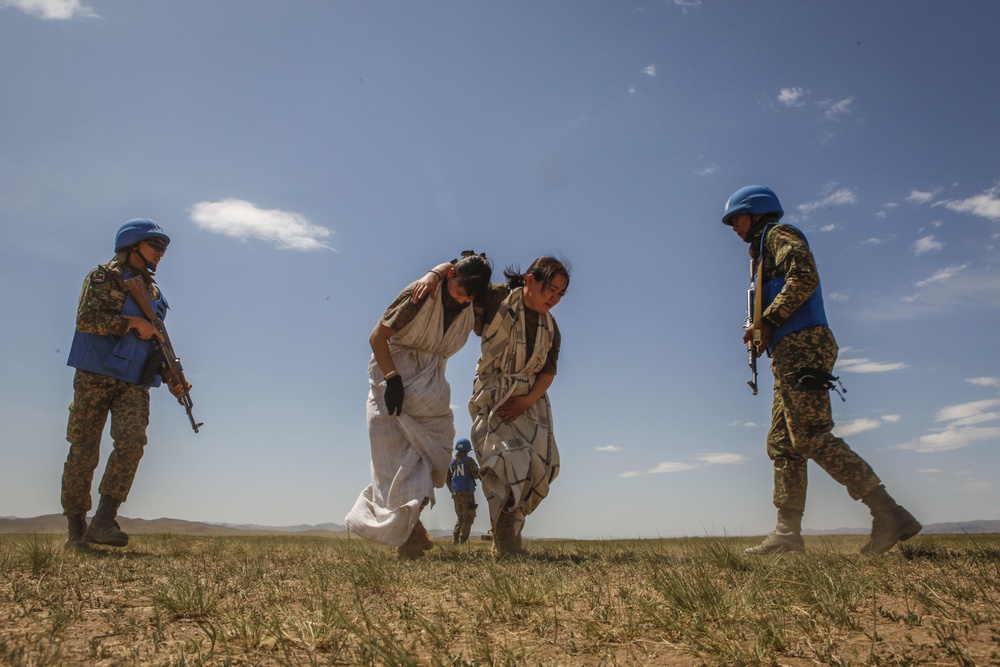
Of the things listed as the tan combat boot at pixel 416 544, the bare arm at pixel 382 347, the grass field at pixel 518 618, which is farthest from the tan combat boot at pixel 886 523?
the bare arm at pixel 382 347

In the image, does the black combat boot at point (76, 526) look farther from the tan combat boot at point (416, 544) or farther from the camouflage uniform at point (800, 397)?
the camouflage uniform at point (800, 397)

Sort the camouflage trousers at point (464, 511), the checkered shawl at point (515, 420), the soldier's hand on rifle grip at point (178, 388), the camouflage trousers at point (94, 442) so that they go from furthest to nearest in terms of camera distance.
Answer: the camouflage trousers at point (464, 511)
the soldier's hand on rifle grip at point (178, 388)
the camouflage trousers at point (94, 442)
the checkered shawl at point (515, 420)

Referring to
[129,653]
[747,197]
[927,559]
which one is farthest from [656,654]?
[747,197]

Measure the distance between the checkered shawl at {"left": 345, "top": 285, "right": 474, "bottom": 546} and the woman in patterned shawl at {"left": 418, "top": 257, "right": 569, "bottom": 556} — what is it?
230 mm

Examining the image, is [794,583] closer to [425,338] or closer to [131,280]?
[425,338]

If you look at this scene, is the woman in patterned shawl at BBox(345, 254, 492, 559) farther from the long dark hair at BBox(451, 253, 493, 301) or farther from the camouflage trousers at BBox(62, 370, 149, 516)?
the camouflage trousers at BBox(62, 370, 149, 516)

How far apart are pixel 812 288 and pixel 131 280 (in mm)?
5153

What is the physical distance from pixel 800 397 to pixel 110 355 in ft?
16.6

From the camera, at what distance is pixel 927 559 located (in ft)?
11.9

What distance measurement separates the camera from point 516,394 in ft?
17.2

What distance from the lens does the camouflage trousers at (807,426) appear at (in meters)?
4.45

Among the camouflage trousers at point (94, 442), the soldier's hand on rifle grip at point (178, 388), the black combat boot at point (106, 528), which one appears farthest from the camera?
the soldier's hand on rifle grip at point (178, 388)

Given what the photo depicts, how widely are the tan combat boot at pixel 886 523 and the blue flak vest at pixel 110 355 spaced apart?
5377mm

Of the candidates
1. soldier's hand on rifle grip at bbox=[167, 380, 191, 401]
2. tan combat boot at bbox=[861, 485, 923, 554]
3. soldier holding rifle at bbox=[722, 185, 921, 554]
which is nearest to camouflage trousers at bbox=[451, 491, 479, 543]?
soldier's hand on rifle grip at bbox=[167, 380, 191, 401]
